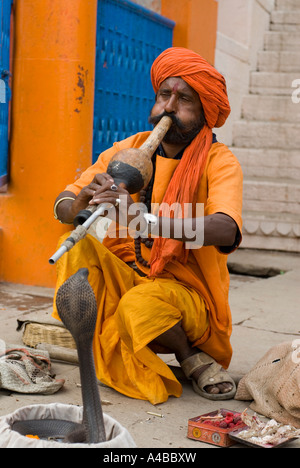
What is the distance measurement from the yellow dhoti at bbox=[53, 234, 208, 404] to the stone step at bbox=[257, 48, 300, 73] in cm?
573

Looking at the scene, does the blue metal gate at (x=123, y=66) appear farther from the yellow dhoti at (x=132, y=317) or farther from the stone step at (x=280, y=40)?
the stone step at (x=280, y=40)

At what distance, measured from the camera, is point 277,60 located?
27.2 ft

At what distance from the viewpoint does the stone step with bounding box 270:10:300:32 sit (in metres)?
8.68

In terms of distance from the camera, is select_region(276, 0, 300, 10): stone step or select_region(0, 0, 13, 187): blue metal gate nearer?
select_region(0, 0, 13, 187): blue metal gate

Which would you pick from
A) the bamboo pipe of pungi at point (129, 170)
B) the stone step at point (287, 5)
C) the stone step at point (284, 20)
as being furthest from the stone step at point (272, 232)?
the bamboo pipe of pungi at point (129, 170)

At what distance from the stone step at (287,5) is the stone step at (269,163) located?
2370 millimetres

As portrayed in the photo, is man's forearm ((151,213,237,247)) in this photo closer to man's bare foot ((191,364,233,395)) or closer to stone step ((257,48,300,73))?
man's bare foot ((191,364,233,395))

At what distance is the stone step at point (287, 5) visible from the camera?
8906 mm

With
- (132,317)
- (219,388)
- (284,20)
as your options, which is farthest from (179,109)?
(284,20)

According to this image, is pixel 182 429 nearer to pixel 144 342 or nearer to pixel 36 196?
pixel 144 342

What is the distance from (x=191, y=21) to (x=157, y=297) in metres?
3.94

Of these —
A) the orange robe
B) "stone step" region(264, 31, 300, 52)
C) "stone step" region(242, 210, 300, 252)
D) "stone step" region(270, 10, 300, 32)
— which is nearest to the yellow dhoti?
the orange robe
